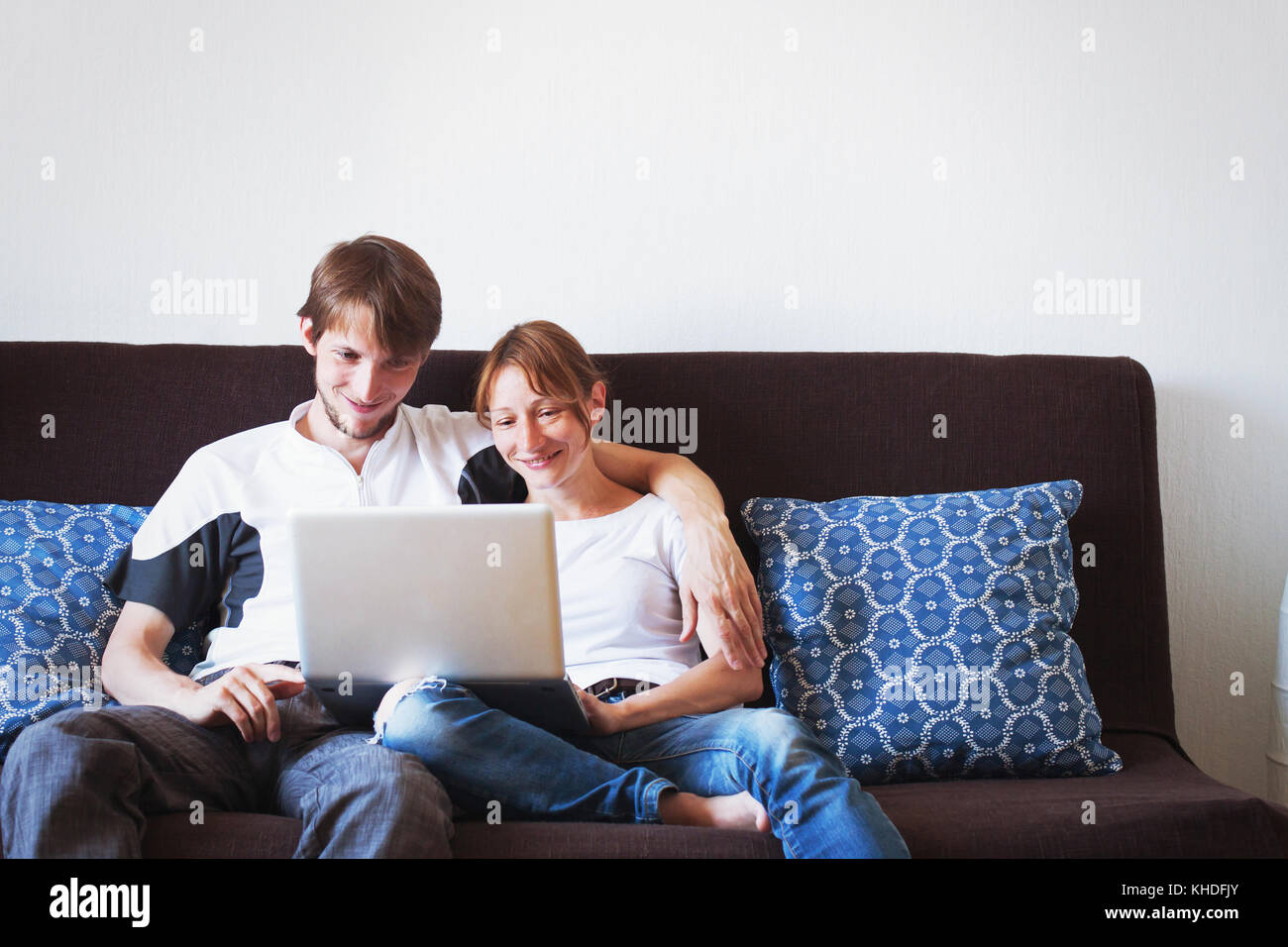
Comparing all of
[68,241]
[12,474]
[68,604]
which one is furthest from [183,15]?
[68,604]

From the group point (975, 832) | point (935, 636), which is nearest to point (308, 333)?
point (935, 636)

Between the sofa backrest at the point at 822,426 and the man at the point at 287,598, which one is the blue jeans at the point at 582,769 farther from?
the sofa backrest at the point at 822,426

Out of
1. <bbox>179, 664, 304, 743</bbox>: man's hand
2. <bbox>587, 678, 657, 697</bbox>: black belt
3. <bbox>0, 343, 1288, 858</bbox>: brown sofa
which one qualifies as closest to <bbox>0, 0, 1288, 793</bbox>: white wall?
<bbox>0, 343, 1288, 858</bbox>: brown sofa

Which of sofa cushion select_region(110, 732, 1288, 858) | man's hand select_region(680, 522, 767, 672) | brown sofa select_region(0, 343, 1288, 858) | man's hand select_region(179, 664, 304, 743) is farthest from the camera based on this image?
brown sofa select_region(0, 343, 1288, 858)

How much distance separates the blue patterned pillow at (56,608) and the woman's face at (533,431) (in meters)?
0.61

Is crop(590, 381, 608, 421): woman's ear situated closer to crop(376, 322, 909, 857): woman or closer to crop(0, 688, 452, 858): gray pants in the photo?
crop(376, 322, 909, 857): woman

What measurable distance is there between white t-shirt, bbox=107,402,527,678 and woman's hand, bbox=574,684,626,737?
41 cm

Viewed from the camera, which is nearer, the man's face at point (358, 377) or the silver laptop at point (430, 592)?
the silver laptop at point (430, 592)

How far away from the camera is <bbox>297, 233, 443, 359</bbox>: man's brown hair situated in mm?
1689

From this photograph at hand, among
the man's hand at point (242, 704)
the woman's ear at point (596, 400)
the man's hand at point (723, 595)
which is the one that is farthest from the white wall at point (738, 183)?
the man's hand at point (242, 704)

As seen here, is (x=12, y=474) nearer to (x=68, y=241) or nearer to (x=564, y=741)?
(x=68, y=241)

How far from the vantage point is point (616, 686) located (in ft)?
5.27

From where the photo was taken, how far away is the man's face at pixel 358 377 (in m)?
1.70

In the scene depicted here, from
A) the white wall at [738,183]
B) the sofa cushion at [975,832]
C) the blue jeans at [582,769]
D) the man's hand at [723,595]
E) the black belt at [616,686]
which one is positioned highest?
the white wall at [738,183]
